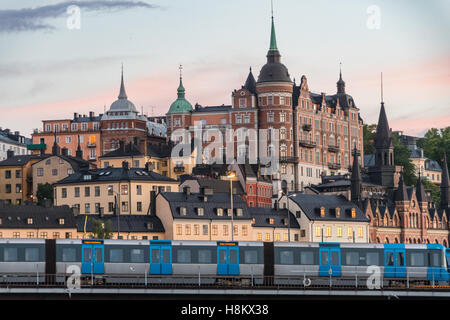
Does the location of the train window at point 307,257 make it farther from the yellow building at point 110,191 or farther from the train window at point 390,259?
the yellow building at point 110,191

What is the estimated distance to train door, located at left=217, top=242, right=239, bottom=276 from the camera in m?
95.8

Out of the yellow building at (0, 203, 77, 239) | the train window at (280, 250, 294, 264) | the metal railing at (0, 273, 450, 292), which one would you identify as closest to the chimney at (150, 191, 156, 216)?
the yellow building at (0, 203, 77, 239)

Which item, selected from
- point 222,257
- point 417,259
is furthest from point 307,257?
point 417,259

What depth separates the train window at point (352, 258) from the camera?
3851 inches

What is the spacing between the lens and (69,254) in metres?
92.6

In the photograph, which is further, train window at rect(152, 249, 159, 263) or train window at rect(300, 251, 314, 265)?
train window at rect(300, 251, 314, 265)

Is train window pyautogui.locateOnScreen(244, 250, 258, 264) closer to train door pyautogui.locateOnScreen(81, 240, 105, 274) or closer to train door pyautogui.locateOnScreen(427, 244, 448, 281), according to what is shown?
train door pyautogui.locateOnScreen(81, 240, 105, 274)

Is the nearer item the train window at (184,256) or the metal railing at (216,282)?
the metal railing at (216,282)

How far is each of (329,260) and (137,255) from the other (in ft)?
44.7

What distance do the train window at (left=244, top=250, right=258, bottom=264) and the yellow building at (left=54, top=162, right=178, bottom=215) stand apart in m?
98.1

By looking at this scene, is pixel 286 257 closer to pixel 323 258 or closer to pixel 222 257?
pixel 323 258

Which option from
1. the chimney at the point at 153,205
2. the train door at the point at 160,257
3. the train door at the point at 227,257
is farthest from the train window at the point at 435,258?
the chimney at the point at 153,205

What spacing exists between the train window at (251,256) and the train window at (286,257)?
5.98ft
